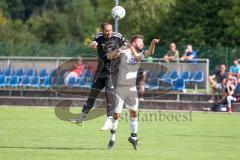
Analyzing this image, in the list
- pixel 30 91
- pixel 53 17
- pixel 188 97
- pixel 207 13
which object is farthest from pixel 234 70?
pixel 53 17

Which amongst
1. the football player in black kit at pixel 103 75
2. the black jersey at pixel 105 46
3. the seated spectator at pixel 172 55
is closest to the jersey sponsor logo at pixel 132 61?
the black jersey at pixel 105 46

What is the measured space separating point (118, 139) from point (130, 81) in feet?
5.94

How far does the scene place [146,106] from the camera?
27234mm

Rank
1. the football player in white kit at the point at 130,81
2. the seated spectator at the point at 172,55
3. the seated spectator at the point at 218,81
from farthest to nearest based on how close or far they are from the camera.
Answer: the seated spectator at the point at 172,55 → the seated spectator at the point at 218,81 → the football player in white kit at the point at 130,81

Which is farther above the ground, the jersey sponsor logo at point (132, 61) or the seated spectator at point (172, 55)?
the seated spectator at point (172, 55)

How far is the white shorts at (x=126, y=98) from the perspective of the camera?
47.9 feet

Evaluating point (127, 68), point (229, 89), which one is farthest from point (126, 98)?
point (229, 89)

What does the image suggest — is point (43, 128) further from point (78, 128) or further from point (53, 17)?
point (53, 17)

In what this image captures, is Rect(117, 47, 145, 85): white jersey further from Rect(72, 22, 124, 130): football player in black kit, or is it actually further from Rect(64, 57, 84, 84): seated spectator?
Rect(64, 57, 84, 84): seated spectator

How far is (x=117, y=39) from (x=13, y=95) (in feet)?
47.6

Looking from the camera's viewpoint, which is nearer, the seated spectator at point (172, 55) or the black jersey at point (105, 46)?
the black jersey at point (105, 46)

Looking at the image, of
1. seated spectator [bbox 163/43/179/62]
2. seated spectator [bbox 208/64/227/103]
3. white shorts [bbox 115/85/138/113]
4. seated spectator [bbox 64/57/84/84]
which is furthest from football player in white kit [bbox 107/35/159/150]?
seated spectator [bbox 64/57/84/84]

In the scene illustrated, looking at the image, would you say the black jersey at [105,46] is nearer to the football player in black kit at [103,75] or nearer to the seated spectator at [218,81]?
the football player in black kit at [103,75]

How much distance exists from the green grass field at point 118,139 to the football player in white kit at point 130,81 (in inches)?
17.2
